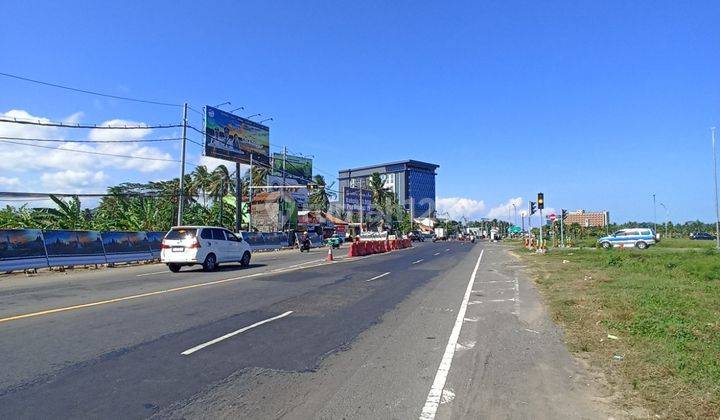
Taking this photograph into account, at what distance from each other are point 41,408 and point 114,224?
36450mm

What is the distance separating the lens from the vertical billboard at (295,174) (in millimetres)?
74062

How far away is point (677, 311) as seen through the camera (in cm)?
1045

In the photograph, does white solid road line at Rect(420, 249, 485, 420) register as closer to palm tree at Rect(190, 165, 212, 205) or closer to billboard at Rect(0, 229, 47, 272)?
billboard at Rect(0, 229, 47, 272)

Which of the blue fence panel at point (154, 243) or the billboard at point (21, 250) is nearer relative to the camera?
the billboard at point (21, 250)

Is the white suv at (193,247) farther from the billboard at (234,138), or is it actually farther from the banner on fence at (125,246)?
the billboard at (234,138)

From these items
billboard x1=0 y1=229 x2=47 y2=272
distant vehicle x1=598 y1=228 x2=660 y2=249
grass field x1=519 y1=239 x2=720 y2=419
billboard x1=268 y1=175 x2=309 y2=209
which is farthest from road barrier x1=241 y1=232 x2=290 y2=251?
distant vehicle x1=598 y1=228 x2=660 y2=249

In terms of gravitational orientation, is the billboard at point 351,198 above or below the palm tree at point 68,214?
above

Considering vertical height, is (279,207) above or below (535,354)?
above

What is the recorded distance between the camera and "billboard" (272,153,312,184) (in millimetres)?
78188

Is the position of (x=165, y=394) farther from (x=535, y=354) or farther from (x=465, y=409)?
(x=535, y=354)

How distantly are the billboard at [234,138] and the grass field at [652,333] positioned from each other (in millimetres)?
38175

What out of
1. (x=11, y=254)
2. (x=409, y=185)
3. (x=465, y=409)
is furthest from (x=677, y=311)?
(x=409, y=185)

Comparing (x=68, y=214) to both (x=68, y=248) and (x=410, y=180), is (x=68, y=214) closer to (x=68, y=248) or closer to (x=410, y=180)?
(x=68, y=248)

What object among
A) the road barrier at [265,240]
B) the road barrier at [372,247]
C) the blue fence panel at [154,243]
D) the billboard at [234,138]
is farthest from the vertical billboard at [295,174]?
the blue fence panel at [154,243]
